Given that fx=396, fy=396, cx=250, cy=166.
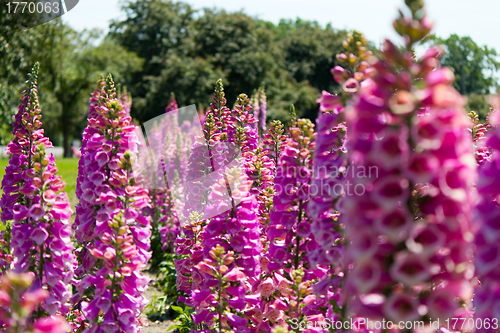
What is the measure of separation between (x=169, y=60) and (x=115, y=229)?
95.7ft

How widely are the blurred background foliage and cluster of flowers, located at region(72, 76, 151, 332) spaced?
65.8 ft

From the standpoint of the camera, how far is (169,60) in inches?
1173

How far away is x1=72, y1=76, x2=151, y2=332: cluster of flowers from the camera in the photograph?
7.86ft

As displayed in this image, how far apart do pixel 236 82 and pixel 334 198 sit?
30.0 m

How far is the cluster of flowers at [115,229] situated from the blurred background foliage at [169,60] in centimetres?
2007

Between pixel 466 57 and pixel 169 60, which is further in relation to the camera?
pixel 466 57

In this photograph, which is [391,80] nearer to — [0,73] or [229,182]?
[229,182]

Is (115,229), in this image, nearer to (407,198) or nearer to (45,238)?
(45,238)

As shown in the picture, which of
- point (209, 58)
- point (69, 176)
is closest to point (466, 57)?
point (209, 58)

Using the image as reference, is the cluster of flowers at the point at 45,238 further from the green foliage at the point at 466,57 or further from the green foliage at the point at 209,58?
the green foliage at the point at 466,57

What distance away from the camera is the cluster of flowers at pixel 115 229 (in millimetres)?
2395

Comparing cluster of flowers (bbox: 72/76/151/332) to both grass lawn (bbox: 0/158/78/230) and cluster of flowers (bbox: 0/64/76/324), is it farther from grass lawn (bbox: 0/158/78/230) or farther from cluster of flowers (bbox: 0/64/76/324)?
grass lawn (bbox: 0/158/78/230)

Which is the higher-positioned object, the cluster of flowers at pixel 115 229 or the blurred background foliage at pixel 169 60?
the blurred background foliage at pixel 169 60

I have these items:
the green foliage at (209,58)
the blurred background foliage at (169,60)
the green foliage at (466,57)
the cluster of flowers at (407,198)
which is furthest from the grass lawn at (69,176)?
the green foliage at (466,57)
